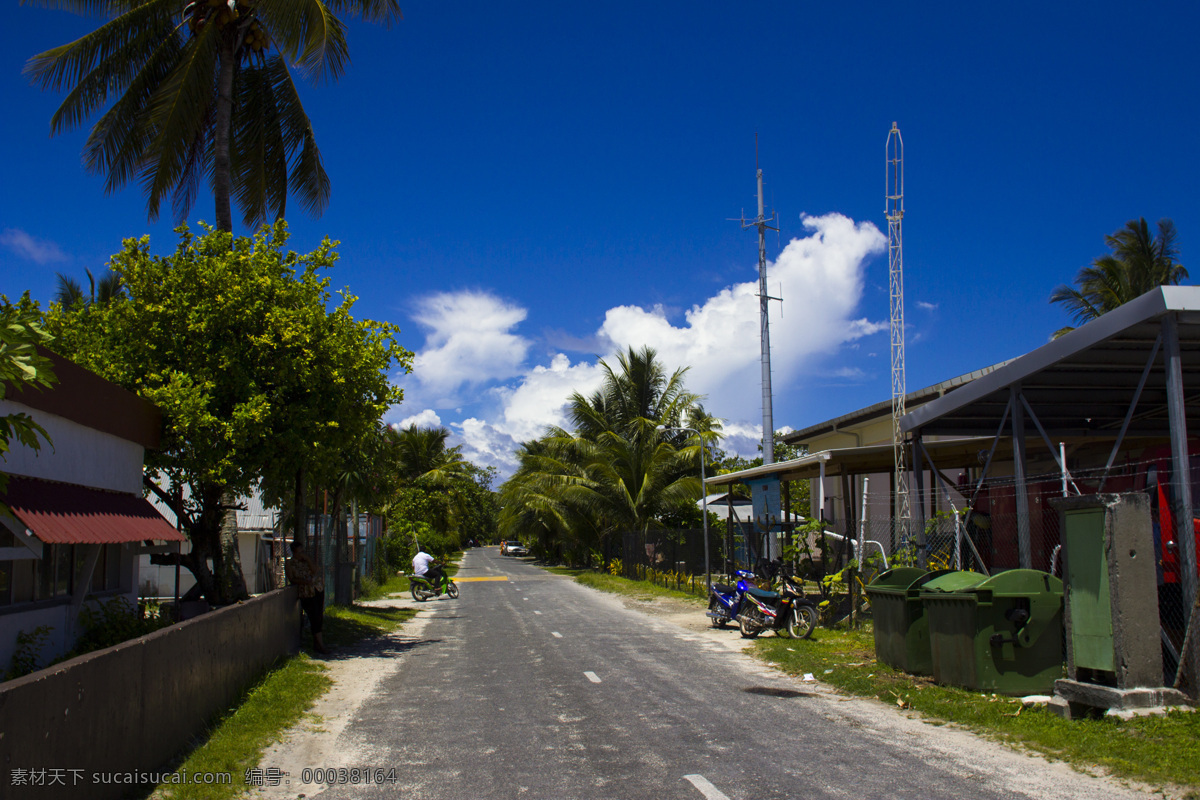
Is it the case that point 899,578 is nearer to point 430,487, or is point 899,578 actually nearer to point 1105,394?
point 1105,394

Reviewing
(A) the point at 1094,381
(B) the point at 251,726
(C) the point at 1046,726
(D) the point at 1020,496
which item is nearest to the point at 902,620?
(D) the point at 1020,496

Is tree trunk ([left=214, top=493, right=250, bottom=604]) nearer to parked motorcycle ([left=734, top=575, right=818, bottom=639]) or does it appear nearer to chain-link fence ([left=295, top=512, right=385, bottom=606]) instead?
chain-link fence ([left=295, top=512, right=385, bottom=606])

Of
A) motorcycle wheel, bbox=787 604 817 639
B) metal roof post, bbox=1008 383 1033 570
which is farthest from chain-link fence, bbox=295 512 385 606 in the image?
metal roof post, bbox=1008 383 1033 570

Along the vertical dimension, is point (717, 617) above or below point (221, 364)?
below

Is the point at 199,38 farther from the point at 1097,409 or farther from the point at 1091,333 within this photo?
the point at 1097,409

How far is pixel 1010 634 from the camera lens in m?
9.20

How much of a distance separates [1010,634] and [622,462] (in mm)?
25656

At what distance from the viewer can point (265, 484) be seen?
14.3 metres

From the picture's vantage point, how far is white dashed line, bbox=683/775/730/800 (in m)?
5.77

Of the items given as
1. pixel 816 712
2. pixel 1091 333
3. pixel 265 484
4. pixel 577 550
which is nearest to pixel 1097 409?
pixel 1091 333

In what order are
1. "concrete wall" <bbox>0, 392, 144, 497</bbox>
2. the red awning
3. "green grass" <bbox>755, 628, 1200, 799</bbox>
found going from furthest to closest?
1. "concrete wall" <bbox>0, 392, 144, 497</bbox>
2. the red awning
3. "green grass" <bbox>755, 628, 1200, 799</bbox>

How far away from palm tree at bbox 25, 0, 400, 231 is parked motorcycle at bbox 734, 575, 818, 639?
11689 mm

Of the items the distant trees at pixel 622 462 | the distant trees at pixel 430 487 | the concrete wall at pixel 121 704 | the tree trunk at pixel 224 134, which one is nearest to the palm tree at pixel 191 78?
the tree trunk at pixel 224 134

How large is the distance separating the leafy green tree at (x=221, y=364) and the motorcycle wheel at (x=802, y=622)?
8.00 metres
